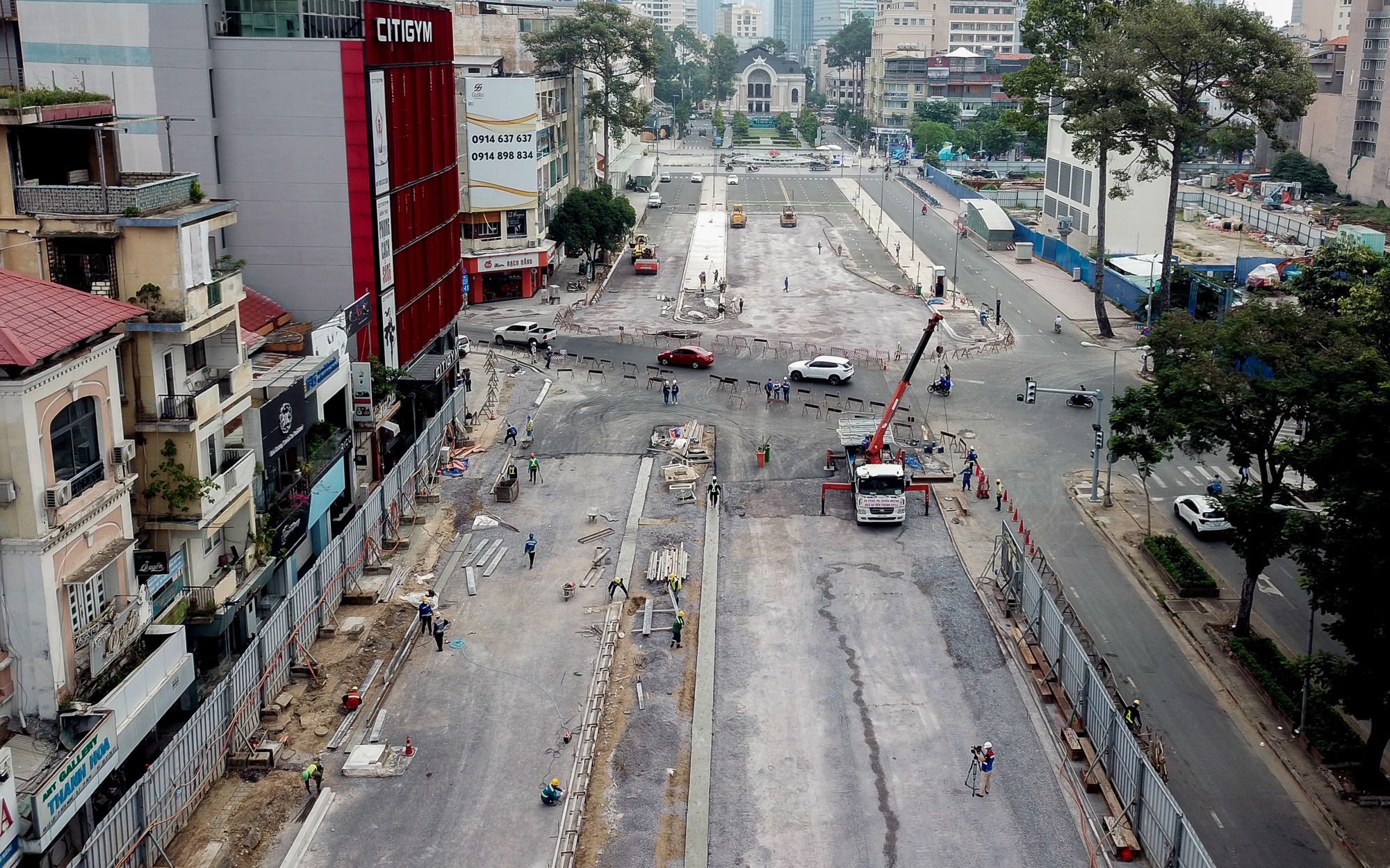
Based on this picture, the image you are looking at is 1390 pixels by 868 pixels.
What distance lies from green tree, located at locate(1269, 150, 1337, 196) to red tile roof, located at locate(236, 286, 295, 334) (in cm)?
14022

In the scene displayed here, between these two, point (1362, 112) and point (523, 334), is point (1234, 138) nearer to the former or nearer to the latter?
point (523, 334)

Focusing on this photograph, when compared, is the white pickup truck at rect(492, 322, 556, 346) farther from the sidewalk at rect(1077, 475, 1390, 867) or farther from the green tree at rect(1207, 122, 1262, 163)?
the green tree at rect(1207, 122, 1262, 163)

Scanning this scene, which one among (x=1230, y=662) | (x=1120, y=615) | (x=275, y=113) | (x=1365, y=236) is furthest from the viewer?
(x=1365, y=236)

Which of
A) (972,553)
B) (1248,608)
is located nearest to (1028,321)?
(972,553)

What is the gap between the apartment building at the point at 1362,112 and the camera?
15050 cm

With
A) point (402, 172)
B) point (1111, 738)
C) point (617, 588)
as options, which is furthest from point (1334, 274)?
point (402, 172)

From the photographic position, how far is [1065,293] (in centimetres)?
9925

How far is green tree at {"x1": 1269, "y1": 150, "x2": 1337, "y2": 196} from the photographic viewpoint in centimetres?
15900

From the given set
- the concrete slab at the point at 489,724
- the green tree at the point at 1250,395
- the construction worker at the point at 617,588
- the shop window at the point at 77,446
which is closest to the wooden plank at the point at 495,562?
the concrete slab at the point at 489,724

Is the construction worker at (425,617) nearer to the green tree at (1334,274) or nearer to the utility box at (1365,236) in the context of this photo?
the green tree at (1334,274)

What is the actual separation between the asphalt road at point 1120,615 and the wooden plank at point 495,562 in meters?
20.8

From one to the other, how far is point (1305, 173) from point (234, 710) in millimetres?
158110

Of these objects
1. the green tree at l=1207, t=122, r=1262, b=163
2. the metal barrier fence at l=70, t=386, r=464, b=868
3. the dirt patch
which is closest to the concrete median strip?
the dirt patch

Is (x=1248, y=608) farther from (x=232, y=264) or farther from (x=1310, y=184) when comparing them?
(x=1310, y=184)
